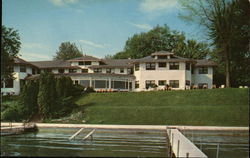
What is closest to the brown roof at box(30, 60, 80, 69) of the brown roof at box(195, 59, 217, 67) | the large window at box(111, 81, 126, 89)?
the large window at box(111, 81, 126, 89)

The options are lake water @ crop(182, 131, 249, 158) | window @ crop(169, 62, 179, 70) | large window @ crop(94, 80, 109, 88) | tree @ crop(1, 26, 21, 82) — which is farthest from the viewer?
large window @ crop(94, 80, 109, 88)

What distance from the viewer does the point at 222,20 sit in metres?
39.8

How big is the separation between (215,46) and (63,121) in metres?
22.6

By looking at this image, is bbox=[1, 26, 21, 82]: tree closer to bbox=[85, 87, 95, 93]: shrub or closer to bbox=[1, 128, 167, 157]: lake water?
bbox=[85, 87, 95, 93]: shrub

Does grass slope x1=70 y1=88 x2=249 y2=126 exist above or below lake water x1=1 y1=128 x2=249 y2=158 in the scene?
above

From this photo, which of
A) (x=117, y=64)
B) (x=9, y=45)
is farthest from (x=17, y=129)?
(x=117, y=64)

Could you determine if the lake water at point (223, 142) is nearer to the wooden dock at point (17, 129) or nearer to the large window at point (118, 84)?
the wooden dock at point (17, 129)

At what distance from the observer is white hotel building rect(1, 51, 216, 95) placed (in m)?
45.8

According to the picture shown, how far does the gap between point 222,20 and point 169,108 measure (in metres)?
14.2

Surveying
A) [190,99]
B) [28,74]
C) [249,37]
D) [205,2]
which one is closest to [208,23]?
[205,2]

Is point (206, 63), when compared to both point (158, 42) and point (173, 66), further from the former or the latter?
point (158, 42)

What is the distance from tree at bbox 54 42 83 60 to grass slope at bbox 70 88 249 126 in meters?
43.5

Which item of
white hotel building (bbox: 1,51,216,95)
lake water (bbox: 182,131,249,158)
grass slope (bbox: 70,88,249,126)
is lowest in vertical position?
lake water (bbox: 182,131,249,158)

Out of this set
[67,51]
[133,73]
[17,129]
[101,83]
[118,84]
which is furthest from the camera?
[67,51]
